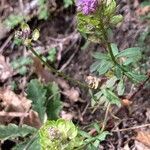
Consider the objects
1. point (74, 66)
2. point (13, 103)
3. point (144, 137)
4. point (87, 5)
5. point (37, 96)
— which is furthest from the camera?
point (74, 66)

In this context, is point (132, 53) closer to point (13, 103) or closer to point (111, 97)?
point (111, 97)

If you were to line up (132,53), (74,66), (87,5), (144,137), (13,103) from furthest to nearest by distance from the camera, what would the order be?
1. (74,66)
2. (13,103)
3. (144,137)
4. (132,53)
5. (87,5)

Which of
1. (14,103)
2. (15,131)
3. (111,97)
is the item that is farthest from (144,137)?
(14,103)

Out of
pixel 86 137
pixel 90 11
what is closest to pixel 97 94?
pixel 86 137

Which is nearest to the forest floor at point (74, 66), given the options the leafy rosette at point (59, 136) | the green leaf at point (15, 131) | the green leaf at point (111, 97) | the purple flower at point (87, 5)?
the green leaf at point (15, 131)

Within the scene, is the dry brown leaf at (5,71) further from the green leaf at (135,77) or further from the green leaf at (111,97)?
the green leaf at (135,77)

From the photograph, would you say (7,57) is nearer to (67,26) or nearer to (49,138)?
(67,26)
